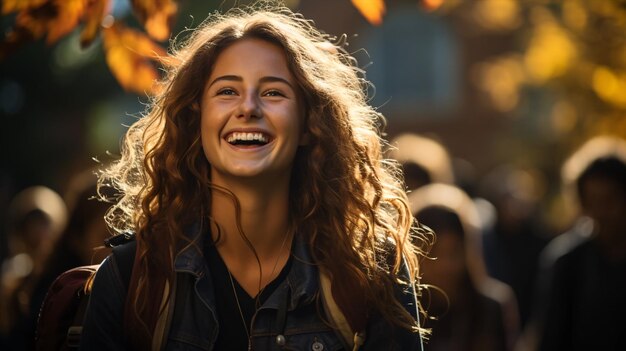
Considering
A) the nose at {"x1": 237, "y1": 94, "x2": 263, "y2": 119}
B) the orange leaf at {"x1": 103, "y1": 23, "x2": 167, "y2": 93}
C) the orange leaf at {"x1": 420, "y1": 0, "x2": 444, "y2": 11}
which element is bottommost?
the nose at {"x1": 237, "y1": 94, "x2": 263, "y2": 119}

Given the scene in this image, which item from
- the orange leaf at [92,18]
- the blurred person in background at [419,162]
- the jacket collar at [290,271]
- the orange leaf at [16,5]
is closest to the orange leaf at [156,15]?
the orange leaf at [92,18]

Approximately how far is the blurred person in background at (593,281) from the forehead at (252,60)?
2825mm

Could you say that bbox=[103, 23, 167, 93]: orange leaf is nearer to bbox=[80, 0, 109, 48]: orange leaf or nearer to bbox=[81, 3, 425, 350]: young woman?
bbox=[80, 0, 109, 48]: orange leaf

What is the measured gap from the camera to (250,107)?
420cm

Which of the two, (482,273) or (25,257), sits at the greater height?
(25,257)

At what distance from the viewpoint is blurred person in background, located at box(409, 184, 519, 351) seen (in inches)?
252

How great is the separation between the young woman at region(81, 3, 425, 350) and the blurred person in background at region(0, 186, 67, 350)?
174 cm

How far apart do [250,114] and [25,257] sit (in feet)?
14.1

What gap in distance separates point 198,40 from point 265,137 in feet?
1.61

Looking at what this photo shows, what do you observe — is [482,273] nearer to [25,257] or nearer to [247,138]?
[247,138]

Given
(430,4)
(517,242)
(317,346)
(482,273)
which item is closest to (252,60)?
(430,4)

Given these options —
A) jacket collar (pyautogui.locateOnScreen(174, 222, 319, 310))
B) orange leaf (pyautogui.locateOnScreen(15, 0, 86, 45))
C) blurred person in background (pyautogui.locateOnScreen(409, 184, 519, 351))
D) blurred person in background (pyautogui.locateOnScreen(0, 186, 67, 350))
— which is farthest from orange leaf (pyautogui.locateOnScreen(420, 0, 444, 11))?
blurred person in background (pyautogui.locateOnScreen(0, 186, 67, 350))

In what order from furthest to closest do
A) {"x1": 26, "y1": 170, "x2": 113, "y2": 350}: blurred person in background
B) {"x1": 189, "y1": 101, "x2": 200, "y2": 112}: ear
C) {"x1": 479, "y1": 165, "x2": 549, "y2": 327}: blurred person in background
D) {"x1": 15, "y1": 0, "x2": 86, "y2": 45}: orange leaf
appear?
{"x1": 479, "y1": 165, "x2": 549, "y2": 327}: blurred person in background, {"x1": 26, "y1": 170, "x2": 113, "y2": 350}: blurred person in background, {"x1": 15, "y1": 0, "x2": 86, "y2": 45}: orange leaf, {"x1": 189, "y1": 101, "x2": 200, "y2": 112}: ear

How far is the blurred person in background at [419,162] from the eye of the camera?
303 inches
